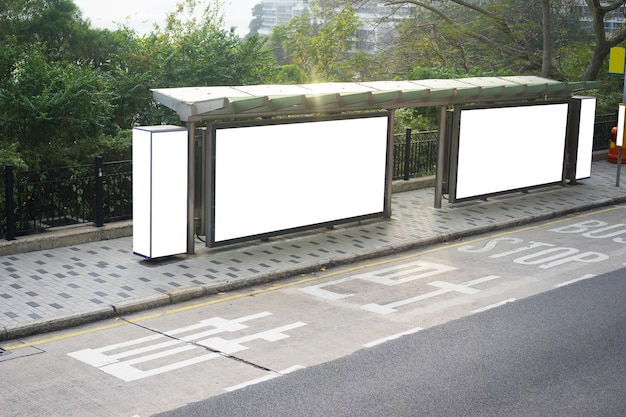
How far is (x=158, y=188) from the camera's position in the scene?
12258 millimetres

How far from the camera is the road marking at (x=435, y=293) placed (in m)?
10.9

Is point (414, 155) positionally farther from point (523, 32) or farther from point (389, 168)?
point (523, 32)

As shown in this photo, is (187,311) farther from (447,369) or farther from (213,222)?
(447,369)

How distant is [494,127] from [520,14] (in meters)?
14.5

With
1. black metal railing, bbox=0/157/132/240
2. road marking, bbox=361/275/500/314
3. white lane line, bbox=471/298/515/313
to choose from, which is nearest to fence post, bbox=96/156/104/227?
black metal railing, bbox=0/157/132/240

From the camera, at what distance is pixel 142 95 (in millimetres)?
19516

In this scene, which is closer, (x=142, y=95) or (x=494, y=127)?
(x=494, y=127)

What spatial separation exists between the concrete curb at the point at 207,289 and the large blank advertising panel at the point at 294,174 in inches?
48.4

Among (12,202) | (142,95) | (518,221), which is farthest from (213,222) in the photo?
(142,95)

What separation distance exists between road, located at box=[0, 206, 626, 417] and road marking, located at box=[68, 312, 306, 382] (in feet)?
0.04

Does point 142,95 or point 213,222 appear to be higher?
point 142,95

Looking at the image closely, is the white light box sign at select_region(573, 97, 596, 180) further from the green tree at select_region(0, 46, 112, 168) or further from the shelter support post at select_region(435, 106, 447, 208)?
the green tree at select_region(0, 46, 112, 168)

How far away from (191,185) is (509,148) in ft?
25.2

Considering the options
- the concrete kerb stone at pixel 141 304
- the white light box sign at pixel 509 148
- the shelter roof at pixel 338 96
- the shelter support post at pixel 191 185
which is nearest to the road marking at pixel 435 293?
the concrete kerb stone at pixel 141 304
